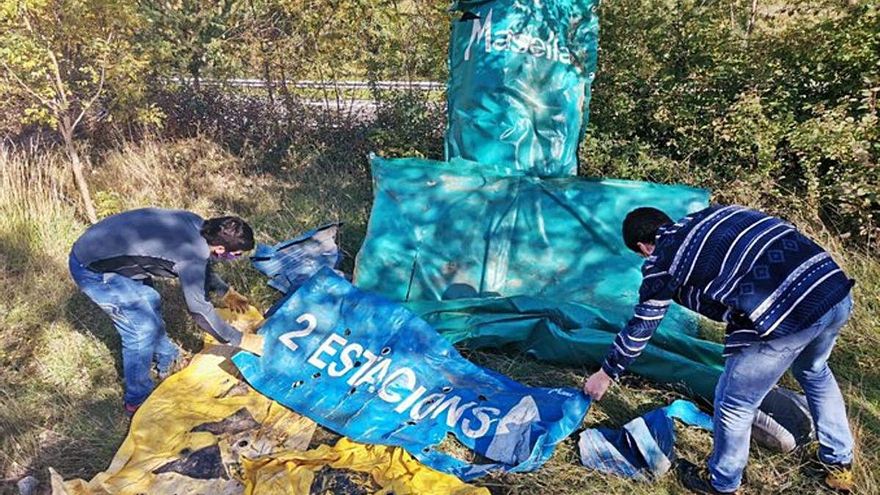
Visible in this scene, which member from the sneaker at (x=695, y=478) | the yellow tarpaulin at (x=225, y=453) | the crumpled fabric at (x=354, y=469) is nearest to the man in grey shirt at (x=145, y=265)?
the yellow tarpaulin at (x=225, y=453)

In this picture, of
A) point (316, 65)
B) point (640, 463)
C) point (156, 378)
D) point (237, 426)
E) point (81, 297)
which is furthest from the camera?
point (316, 65)

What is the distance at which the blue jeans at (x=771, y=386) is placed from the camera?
2.40 metres

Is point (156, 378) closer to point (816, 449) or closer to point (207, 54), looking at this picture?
point (816, 449)

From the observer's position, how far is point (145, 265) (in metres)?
3.30

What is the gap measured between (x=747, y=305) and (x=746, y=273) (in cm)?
11

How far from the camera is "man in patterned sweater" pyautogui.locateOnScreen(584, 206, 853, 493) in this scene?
90.7 inches

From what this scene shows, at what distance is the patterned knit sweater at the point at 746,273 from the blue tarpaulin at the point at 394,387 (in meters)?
0.89

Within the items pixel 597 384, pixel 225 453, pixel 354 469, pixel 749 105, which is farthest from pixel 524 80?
pixel 225 453

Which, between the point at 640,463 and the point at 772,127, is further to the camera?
the point at 772,127

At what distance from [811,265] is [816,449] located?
1.12m

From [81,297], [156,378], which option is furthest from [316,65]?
[156,378]

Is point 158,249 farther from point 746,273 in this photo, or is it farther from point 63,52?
point 63,52

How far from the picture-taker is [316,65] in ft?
22.9

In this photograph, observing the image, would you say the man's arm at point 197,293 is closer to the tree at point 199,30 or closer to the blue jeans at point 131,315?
the blue jeans at point 131,315
